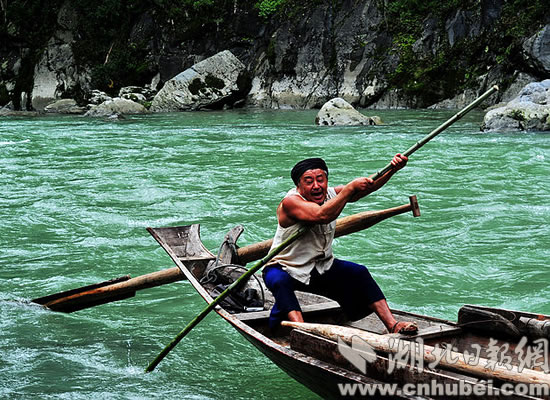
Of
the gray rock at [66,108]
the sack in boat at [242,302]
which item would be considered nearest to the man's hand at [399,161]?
the sack in boat at [242,302]

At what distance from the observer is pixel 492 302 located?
5.76 meters

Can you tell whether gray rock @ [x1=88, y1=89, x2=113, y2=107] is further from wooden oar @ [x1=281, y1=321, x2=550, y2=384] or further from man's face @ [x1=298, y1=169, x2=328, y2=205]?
wooden oar @ [x1=281, y1=321, x2=550, y2=384]

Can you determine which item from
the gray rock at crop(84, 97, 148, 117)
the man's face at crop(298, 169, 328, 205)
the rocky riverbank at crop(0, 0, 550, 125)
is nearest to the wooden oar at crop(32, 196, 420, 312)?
the man's face at crop(298, 169, 328, 205)

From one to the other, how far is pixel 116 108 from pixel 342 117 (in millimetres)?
9441

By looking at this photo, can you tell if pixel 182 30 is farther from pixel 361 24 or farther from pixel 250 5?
pixel 361 24

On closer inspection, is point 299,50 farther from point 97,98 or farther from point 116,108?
point 97,98

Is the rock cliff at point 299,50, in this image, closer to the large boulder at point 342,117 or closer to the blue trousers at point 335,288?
the large boulder at point 342,117

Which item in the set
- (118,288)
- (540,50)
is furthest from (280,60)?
(118,288)

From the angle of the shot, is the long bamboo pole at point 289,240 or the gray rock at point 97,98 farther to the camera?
the gray rock at point 97,98

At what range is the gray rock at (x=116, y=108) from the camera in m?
23.3

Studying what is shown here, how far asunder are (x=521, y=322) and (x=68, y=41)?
1189 inches

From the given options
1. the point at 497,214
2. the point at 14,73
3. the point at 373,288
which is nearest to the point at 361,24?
the point at 14,73

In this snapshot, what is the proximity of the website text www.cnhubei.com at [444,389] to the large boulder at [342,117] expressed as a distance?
15.5m

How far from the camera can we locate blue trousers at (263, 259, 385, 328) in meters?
3.96
